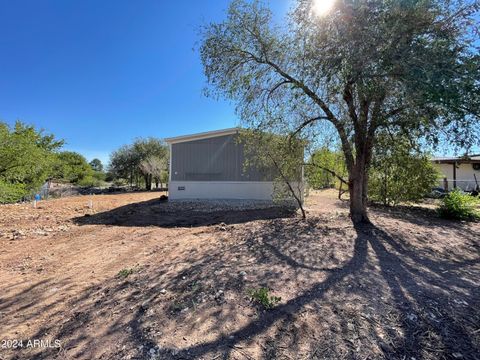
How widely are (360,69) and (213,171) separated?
8.92 metres

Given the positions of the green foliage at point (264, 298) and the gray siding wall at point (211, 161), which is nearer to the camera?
the green foliage at point (264, 298)

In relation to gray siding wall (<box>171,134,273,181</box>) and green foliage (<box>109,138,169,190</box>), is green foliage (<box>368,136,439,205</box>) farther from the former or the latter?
green foliage (<box>109,138,169,190</box>)

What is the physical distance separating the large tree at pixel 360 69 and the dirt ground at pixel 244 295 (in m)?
2.10

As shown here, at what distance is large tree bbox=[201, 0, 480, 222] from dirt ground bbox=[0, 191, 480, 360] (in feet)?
6.90

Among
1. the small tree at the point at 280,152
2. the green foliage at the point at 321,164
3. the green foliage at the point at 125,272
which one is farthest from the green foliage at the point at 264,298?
the green foliage at the point at 321,164

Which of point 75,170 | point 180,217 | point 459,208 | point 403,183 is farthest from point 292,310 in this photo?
point 75,170

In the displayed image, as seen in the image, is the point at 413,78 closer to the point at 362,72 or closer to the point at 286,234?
the point at 362,72

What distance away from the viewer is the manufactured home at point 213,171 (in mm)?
11547

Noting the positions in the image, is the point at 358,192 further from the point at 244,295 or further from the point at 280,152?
the point at 244,295

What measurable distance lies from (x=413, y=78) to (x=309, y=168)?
412cm

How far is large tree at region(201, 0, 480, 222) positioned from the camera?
3.25 metres

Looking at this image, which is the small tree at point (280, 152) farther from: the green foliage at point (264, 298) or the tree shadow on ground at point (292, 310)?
the green foliage at point (264, 298)

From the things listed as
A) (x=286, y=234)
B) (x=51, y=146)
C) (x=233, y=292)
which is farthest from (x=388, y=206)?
(x=51, y=146)

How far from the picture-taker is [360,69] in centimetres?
366
